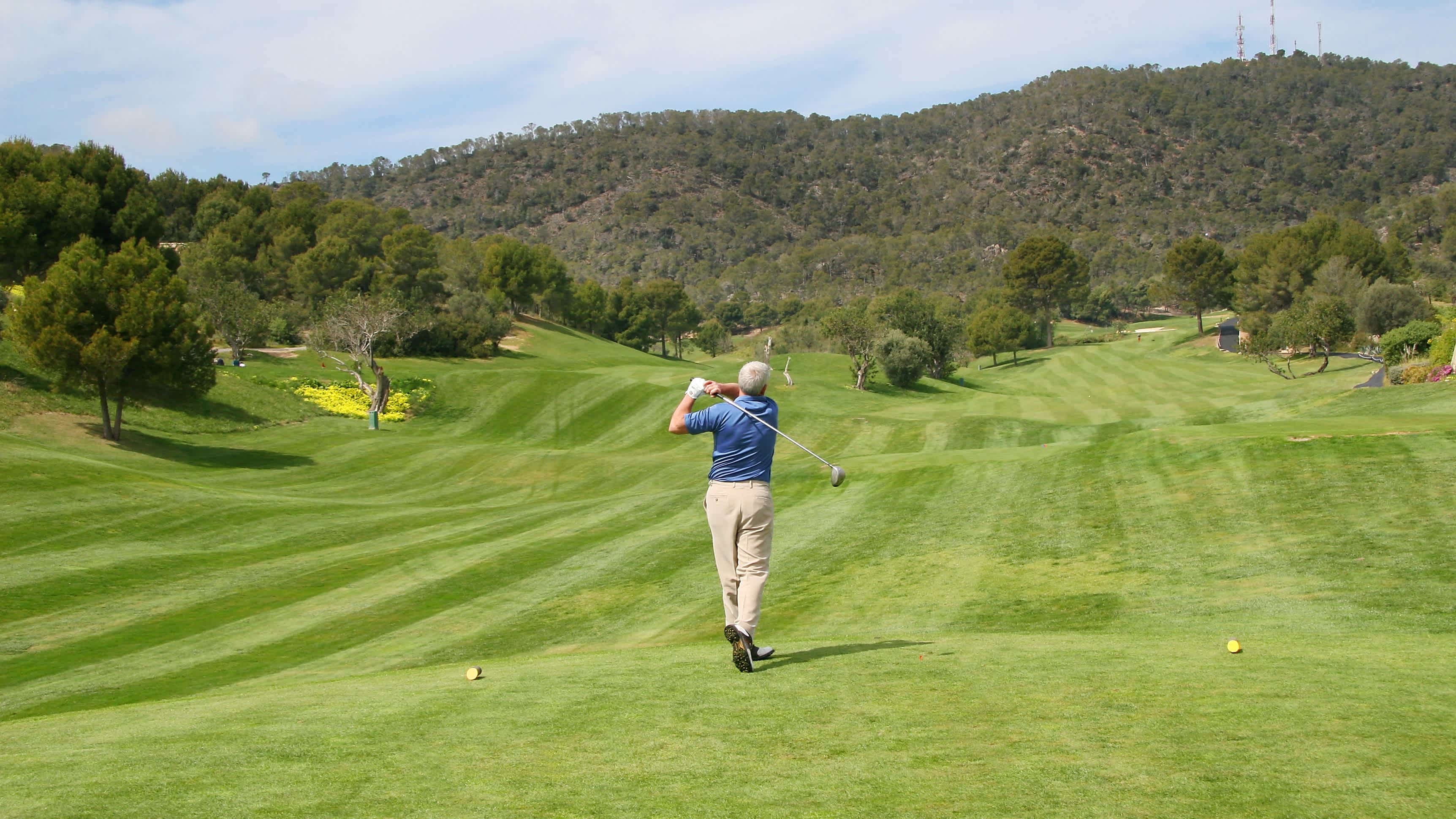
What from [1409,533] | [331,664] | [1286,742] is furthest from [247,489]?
[1286,742]

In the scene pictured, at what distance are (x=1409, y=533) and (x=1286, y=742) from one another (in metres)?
10.6

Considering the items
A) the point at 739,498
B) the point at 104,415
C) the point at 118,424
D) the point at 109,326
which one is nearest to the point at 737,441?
the point at 739,498

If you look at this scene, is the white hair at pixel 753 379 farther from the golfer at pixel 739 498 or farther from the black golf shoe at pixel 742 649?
the black golf shoe at pixel 742 649

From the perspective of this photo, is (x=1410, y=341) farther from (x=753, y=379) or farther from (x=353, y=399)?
(x=353, y=399)

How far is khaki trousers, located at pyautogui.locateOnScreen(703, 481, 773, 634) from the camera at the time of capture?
30.0 ft

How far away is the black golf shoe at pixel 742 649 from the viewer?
888 centimetres

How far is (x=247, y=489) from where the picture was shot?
37.5m

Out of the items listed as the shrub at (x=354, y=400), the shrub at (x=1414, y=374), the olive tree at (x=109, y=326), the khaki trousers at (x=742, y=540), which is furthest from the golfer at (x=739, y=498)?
the shrub at (x=354, y=400)

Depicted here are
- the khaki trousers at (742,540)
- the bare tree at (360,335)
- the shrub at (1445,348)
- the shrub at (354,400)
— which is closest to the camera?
the khaki trousers at (742,540)

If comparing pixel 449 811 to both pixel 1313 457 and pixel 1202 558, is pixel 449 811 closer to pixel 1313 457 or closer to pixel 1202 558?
pixel 1202 558

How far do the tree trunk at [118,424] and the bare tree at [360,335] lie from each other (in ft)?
56.5

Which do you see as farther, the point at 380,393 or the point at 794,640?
the point at 380,393

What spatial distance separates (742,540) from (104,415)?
41.6m

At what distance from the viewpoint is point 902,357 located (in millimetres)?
81750
